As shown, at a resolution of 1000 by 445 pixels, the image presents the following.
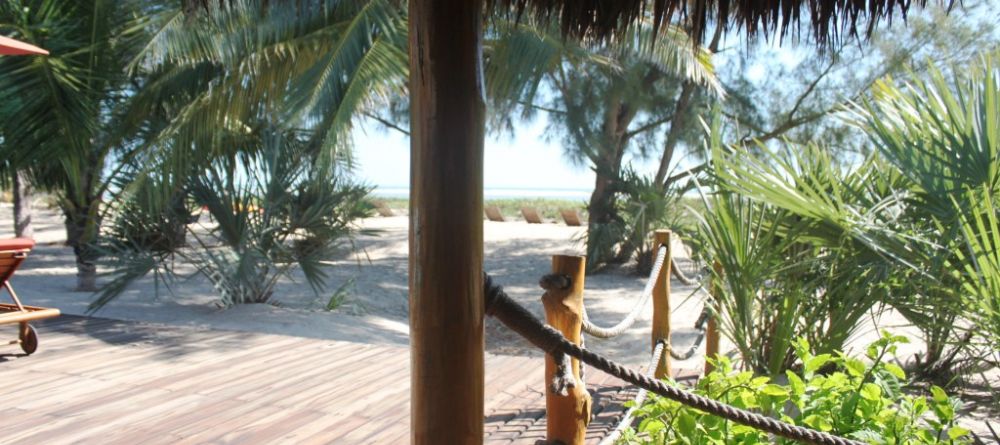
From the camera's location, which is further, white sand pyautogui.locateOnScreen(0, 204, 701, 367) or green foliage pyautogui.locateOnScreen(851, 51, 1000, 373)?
white sand pyautogui.locateOnScreen(0, 204, 701, 367)

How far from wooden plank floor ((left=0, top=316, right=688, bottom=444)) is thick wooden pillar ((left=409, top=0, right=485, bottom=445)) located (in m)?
1.32

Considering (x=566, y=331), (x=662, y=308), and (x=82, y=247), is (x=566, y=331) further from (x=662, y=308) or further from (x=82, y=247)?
(x=82, y=247)

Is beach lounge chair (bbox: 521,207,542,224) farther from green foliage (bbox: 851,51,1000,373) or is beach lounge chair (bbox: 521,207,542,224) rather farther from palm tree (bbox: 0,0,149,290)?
green foliage (bbox: 851,51,1000,373)

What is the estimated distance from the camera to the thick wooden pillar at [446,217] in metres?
1.80

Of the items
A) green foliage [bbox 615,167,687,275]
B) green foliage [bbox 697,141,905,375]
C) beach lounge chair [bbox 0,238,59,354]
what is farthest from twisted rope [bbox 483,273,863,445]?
green foliage [bbox 615,167,687,275]

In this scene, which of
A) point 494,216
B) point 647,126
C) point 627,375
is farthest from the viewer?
point 494,216

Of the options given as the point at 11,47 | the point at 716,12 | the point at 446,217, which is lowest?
the point at 446,217

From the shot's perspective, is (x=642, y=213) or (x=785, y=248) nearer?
(x=785, y=248)

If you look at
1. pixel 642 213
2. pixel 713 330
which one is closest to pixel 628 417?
pixel 713 330

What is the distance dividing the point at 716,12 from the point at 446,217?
73.5 inches

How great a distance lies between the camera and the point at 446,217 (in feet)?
5.92

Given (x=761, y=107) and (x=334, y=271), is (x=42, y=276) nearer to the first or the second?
(x=334, y=271)

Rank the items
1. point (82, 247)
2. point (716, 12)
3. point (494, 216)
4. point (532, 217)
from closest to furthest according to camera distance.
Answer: point (716, 12) → point (82, 247) → point (532, 217) → point (494, 216)

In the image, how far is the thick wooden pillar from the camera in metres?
1.80
